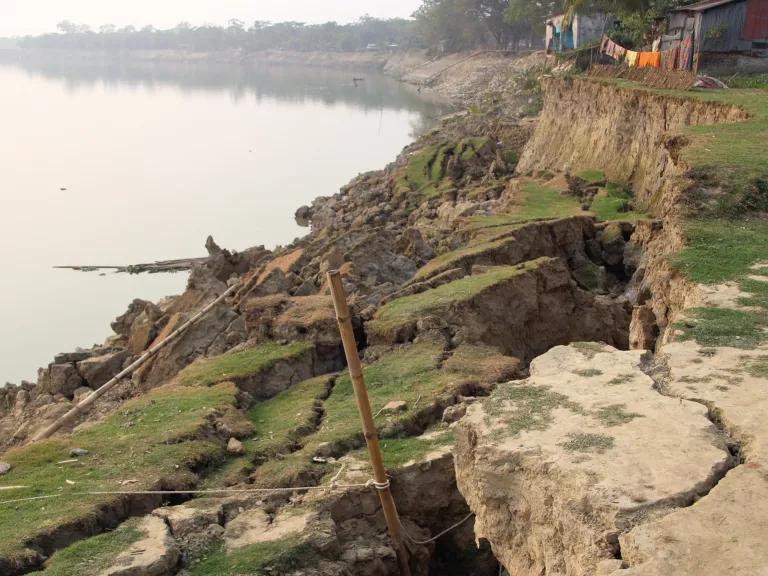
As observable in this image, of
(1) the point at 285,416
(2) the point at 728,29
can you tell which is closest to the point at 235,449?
(1) the point at 285,416

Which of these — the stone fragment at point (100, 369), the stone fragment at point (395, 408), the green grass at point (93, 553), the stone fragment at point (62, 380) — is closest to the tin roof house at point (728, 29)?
the stone fragment at point (100, 369)

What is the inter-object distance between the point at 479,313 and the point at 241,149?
41.2 meters

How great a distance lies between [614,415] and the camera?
6.73m

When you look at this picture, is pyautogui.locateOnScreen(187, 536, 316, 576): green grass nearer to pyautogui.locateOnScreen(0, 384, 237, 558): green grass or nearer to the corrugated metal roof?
pyautogui.locateOnScreen(0, 384, 237, 558): green grass

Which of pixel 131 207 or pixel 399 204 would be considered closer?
pixel 399 204

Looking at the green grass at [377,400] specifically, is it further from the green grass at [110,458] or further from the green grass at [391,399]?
the green grass at [110,458]

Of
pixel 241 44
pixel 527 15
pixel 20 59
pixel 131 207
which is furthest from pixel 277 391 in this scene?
pixel 20 59

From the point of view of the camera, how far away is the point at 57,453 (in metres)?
9.30

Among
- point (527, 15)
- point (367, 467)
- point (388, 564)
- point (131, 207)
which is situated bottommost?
point (131, 207)

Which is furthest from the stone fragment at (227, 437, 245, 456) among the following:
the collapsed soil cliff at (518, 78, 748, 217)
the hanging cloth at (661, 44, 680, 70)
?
the hanging cloth at (661, 44, 680, 70)

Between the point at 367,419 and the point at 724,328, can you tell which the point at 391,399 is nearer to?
the point at 367,419

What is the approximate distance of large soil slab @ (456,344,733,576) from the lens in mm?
5664

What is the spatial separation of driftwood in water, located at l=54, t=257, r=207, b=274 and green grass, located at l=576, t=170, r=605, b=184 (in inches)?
484

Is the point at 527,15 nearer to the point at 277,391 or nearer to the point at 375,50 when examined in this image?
the point at 277,391
